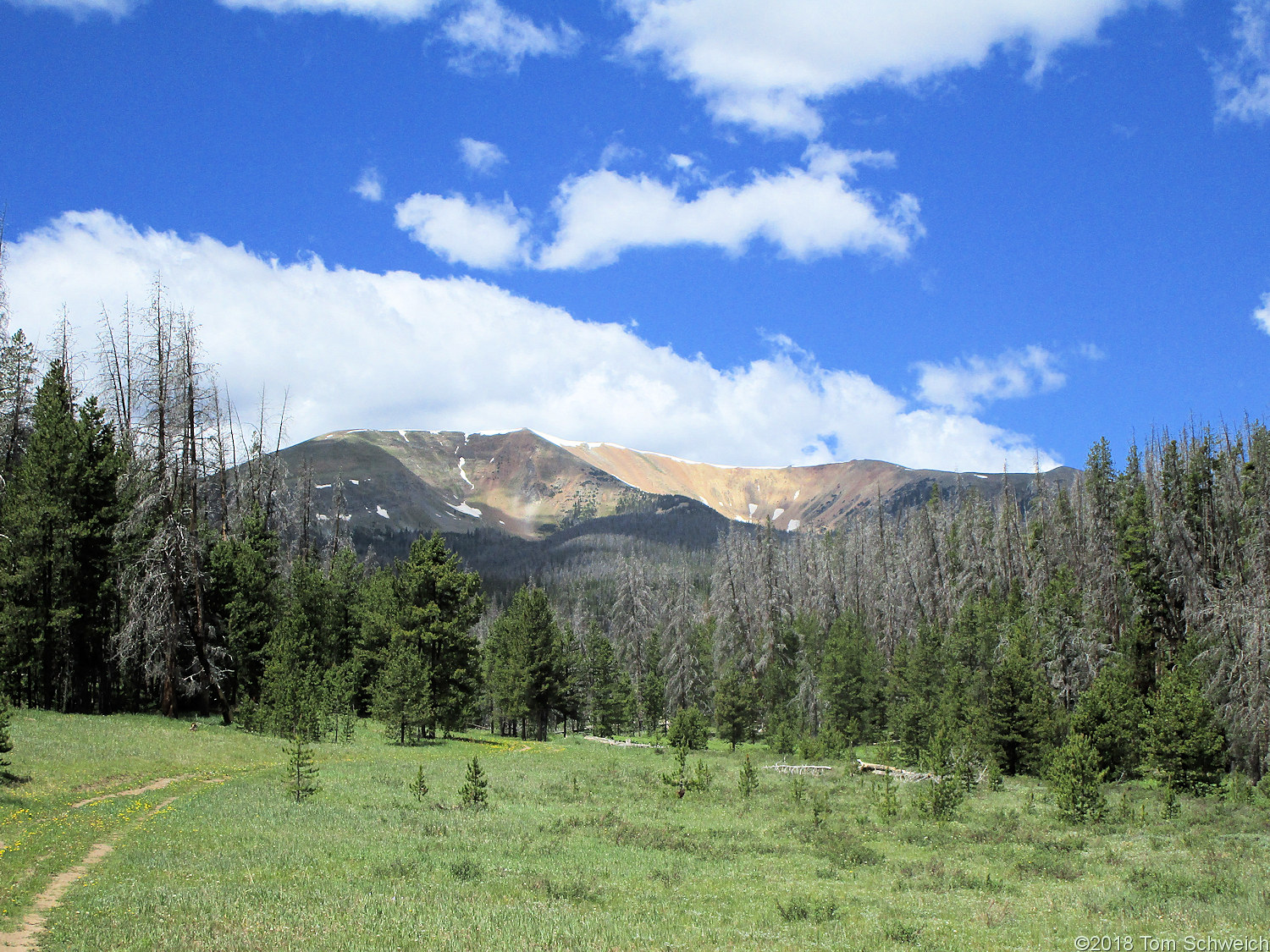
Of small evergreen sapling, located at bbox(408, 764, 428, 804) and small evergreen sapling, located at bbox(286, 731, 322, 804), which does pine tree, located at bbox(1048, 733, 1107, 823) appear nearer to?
small evergreen sapling, located at bbox(408, 764, 428, 804)

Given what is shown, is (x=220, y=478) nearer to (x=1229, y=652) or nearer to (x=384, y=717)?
(x=384, y=717)

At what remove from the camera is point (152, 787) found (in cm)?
2220

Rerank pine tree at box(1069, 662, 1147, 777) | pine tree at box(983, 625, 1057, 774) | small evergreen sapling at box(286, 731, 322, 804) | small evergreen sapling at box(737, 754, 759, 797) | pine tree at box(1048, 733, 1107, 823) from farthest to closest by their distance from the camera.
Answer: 1. pine tree at box(983, 625, 1057, 774)
2. pine tree at box(1069, 662, 1147, 777)
3. small evergreen sapling at box(737, 754, 759, 797)
4. pine tree at box(1048, 733, 1107, 823)
5. small evergreen sapling at box(286, 731, 322, 804)

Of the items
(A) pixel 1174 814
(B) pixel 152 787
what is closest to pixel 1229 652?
(A) pixel 1174 814

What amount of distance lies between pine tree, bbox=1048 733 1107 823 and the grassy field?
102 centimetres

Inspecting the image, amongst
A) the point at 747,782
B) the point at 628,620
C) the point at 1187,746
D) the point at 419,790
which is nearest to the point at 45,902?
the point at 419,790

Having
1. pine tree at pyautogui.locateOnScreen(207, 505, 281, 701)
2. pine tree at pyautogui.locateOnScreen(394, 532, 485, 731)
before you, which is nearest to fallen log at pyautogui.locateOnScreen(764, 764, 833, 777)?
pine tree at pyautogui.locateOnScreen(394, 532, 485, 731)

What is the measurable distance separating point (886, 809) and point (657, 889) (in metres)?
13.1

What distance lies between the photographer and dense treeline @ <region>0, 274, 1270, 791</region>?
3531 cm

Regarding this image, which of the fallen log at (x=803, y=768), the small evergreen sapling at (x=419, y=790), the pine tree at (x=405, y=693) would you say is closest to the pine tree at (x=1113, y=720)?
the fallen log at (x=803, y=768)

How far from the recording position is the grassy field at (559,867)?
10.8 metres

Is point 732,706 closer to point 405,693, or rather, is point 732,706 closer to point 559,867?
point 405,693

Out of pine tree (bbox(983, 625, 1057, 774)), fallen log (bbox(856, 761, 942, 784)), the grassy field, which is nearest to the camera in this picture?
the grassy field

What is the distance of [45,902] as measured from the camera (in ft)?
36.3
